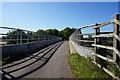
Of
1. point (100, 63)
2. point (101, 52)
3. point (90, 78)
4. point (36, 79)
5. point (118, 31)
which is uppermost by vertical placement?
point (118, 31)

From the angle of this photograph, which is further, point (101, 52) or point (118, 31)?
point (101, 52)

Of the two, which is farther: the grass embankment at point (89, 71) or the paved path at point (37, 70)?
the paved path at point (37, 70)

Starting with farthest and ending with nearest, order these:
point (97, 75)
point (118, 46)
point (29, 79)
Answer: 1. point (29, 79)
2. point (97, 75)
3. point (118, 46)

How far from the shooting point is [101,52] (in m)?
3.48

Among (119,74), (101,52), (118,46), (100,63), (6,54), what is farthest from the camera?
(6,54)

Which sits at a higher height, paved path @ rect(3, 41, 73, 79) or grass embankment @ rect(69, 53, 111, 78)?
grass embankment @ rect(69, 53, 111, 78)

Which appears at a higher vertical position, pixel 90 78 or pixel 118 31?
pixel 118 31

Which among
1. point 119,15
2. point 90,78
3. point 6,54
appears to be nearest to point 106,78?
point 90,78

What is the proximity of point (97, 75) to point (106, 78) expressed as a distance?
0.83ft

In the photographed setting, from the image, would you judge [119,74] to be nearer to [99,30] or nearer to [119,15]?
[119,15]

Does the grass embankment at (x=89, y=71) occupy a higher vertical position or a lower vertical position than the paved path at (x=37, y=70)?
higher

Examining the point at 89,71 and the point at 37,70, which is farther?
the point at 37,70

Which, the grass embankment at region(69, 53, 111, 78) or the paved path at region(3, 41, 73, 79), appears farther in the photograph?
the paved path at region(3, 41, 73, 79)

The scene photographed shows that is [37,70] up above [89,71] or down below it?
below
